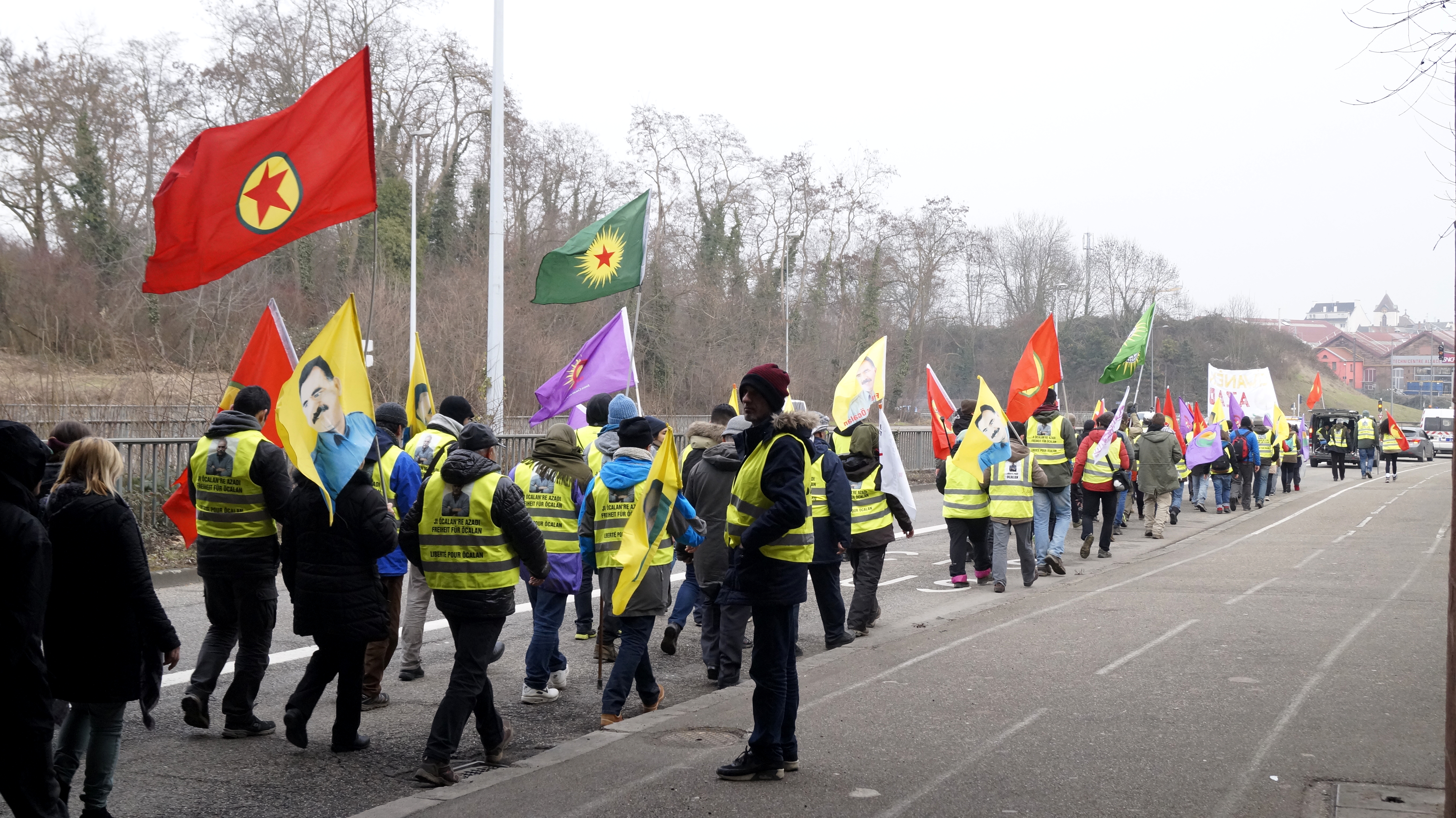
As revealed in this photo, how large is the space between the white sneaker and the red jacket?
9.12 m

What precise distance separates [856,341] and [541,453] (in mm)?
46633

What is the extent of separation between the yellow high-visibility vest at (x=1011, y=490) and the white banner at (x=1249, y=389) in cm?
2029

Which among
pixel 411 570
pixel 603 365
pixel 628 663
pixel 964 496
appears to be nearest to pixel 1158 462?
pixel 964 496

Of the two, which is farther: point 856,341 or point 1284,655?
point 856,341

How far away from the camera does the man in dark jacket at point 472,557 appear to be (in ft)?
18.6

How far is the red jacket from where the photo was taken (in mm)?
15039

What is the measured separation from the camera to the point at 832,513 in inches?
335

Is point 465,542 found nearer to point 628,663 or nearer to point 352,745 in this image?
point 352,745

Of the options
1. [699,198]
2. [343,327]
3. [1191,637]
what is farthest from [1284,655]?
[699,198]

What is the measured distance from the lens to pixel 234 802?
528cm

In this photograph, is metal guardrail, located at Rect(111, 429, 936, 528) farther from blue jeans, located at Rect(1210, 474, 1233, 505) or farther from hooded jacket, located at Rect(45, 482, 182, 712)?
blue jeans, located at Rect(1210, 474, 1233, 505)

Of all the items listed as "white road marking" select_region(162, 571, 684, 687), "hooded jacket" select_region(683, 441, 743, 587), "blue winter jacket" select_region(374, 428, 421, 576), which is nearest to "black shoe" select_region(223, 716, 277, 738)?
"white road marking" select_region(162, 571, 684, 687)

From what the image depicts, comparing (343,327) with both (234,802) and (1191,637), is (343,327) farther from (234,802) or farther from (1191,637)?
(1191,637)

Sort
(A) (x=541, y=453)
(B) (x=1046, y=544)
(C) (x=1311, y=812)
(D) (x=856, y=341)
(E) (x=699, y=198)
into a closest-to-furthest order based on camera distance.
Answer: (C) (x=1311, y=812)
(A) (x=541, y=453)
(B) (x=1046, y=544)
(E) (x=699, y=198)
(D) (x=856, y=341)
